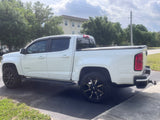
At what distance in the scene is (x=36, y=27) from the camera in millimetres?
28266

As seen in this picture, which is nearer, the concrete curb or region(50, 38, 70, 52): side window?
the concrete curb

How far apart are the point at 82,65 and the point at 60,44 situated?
1.15 metres

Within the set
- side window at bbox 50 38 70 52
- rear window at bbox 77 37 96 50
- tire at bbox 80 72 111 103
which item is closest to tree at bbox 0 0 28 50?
side window at bbox 50 38 70 52

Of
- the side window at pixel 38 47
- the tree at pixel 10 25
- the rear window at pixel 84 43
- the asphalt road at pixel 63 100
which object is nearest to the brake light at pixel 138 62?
the asphalt road at pixel 63 100

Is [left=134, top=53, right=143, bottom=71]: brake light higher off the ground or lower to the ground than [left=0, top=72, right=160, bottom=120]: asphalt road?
higher

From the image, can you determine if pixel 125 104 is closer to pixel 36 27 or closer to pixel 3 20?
pixel 3 20

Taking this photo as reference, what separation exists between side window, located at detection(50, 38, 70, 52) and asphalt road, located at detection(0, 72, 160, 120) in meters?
1.56

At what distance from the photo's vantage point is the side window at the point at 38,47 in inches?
208

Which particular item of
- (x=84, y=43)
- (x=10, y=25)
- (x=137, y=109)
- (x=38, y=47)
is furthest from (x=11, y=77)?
(x=10, y=25)

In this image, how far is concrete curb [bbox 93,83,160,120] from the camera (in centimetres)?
343

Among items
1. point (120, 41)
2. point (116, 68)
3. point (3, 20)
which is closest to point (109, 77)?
point (116, 68)

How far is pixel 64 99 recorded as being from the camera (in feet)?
15.6

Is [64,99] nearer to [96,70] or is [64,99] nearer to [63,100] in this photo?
[63,100]

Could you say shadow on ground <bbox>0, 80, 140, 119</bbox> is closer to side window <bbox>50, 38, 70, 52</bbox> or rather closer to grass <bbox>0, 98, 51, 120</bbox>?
grass <bbox>0, 98, 51, 120</bbox>
